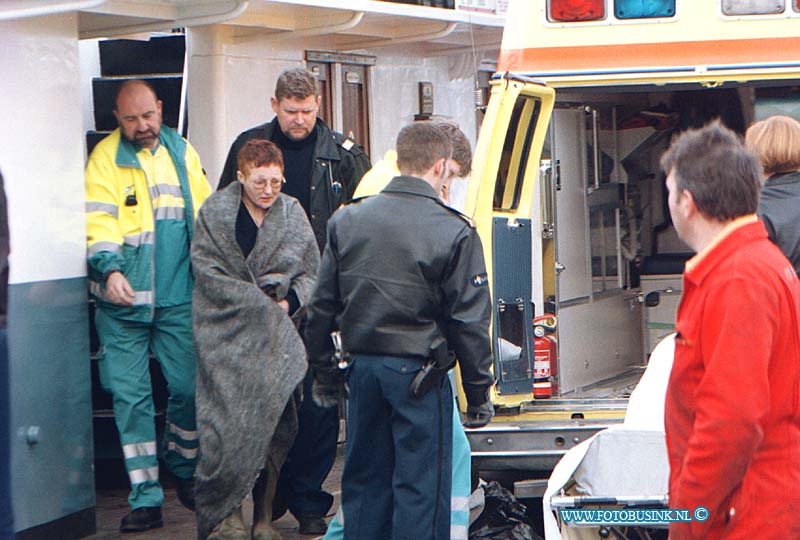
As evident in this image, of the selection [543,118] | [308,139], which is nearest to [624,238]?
[543,118]

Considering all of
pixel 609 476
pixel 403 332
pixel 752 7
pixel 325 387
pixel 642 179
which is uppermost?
pixel 752 7

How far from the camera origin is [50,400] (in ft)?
20.2

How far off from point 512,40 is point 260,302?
1.80 m

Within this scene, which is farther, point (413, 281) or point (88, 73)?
point (88, 73)

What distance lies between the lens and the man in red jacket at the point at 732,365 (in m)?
3.04

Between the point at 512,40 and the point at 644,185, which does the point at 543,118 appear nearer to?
the point at 512,40

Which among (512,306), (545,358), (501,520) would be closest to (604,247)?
(545,358)

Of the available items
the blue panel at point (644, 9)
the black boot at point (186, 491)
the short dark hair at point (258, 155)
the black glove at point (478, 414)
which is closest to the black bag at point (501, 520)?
the black glove at point (478, 414)

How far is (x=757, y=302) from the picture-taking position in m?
3.07

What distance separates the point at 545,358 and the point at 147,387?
6.59ft

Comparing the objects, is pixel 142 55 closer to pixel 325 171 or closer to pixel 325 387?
pixel 325 171

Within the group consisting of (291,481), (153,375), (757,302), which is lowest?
(291,481)

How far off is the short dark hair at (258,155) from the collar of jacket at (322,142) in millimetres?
546

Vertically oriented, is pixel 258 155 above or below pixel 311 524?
above
